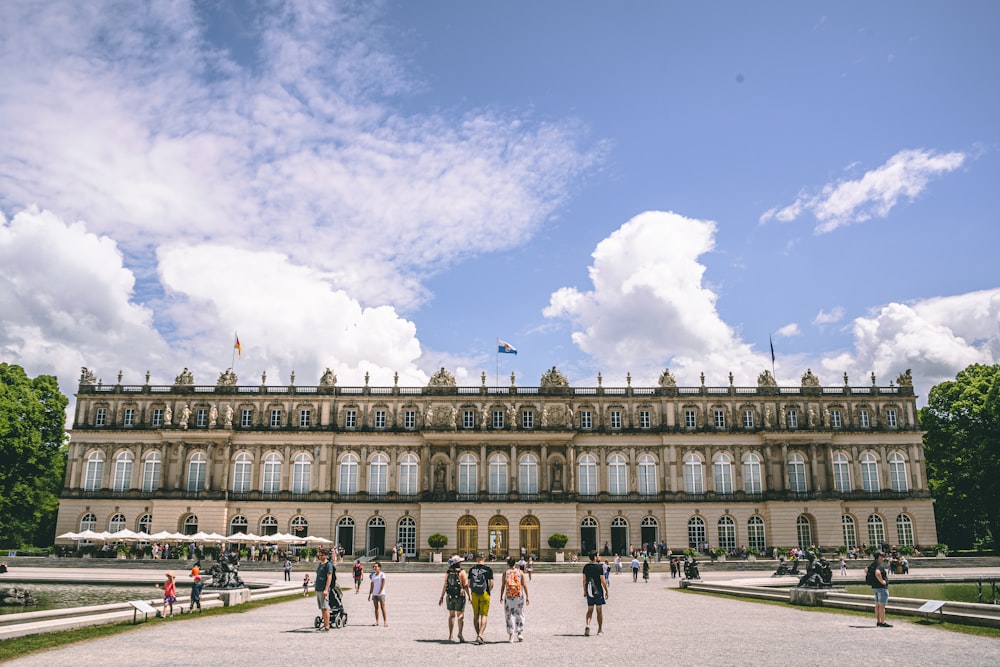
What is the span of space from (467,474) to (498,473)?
2.45 metres

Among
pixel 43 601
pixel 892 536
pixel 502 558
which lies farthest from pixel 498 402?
pixel 43 601

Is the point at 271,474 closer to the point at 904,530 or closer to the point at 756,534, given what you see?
the point at 756,534

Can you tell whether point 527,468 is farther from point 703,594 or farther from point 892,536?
point 703,594

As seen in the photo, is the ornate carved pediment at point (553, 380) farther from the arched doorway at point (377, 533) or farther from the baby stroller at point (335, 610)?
the baby stroller at point (335, 610)

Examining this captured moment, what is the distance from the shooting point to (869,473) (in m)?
65.4

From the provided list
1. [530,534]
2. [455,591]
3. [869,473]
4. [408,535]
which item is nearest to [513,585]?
[455,591]

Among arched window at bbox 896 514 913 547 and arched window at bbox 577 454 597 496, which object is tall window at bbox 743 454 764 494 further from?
arched window at bbox 577 454 597 496

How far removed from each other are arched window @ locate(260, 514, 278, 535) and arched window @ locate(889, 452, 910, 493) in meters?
48.3

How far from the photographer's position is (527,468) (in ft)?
214

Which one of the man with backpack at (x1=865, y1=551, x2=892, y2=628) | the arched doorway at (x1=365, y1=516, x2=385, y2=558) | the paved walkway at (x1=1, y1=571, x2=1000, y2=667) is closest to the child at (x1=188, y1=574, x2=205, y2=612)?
the paved walkway at (x1=1, y1=571, x2=1000, y2=667)

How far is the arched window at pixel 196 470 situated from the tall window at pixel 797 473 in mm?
45881

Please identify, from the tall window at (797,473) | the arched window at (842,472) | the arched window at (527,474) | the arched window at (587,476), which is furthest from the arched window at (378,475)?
the arched window at (842,472)

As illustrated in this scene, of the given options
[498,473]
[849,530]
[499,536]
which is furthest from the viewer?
[498,473]

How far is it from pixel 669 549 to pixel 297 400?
103 ft
